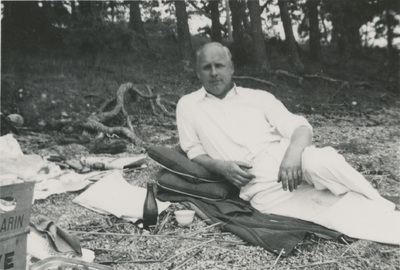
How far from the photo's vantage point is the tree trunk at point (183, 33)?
1306 centimetres

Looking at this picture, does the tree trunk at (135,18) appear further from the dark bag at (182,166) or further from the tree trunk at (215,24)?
the dark bag at (182,166)

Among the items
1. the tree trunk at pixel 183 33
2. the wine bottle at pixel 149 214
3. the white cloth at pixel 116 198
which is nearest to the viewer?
the wine bottle at pixel 149 214

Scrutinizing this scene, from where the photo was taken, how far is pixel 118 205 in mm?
3727

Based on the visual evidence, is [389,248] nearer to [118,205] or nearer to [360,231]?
[360,231]

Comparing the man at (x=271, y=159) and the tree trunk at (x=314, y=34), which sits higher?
the tree trunk at (x=314, y=34)

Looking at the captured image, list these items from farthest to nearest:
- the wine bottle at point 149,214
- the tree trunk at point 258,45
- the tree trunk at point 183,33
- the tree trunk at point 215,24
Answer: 1. the tree trunk at point 215,24
2. the tree trunk at point 183,33
3. the tree trunk at point 258,45
4. the wine bottle at point 149,214

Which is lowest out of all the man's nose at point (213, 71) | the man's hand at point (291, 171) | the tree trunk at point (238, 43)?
the man's hand at point (291, 171)

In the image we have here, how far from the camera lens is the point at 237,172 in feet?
11.0

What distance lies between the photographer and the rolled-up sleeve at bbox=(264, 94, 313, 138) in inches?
136

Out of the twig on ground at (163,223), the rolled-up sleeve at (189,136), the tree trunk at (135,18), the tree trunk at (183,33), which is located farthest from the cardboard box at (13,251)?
the tree trunk at (135,18)

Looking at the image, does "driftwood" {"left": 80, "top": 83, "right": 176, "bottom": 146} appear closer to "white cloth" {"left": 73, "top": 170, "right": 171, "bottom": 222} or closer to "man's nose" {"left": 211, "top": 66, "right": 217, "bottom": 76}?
"white cloth" {"left": 73, "top": 170, "right": 171, "bottom": 222}

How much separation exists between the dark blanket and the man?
0.26 feet

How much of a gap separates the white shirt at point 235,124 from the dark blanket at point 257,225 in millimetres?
405

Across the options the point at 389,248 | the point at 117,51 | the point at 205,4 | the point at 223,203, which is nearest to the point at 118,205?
the point at 223,203
